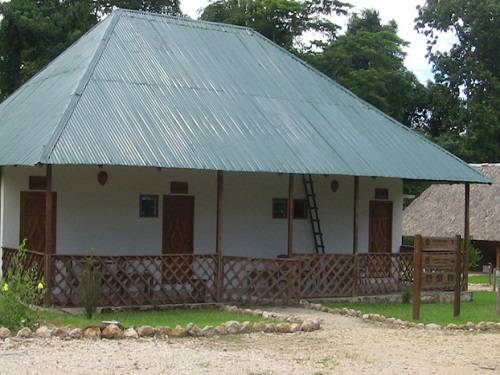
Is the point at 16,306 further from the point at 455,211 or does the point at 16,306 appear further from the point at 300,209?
the point at 455,211

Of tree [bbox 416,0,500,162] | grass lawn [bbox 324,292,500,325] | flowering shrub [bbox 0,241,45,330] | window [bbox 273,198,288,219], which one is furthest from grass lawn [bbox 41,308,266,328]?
tree [bbox 416,0,500,162]

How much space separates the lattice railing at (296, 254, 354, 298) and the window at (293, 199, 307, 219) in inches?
82.0

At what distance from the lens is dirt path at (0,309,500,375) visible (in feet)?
33.9

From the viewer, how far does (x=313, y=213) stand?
68.4 feet

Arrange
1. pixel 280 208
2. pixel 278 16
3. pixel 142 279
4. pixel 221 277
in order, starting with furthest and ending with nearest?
pixel 278 16, pixel 280 208, pixel 221 277, pixel 142 279

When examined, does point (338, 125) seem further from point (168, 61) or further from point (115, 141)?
point (115, 141)

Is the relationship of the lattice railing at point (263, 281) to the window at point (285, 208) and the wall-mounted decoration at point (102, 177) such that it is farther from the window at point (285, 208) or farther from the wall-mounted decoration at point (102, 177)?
the wall-mounted decoration at point (102, 177)

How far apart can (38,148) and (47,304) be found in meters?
2.75

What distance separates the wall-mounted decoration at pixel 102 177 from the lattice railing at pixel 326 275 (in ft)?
13.7

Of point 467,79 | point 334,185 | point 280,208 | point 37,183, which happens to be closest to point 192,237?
point 280,208

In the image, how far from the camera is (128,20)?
67.4 ft

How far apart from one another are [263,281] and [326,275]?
149cm

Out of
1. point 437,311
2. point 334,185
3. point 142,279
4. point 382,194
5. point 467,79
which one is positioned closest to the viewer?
point 142,279

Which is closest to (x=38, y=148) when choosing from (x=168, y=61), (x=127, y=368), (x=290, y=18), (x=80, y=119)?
(x=80, y=119)
